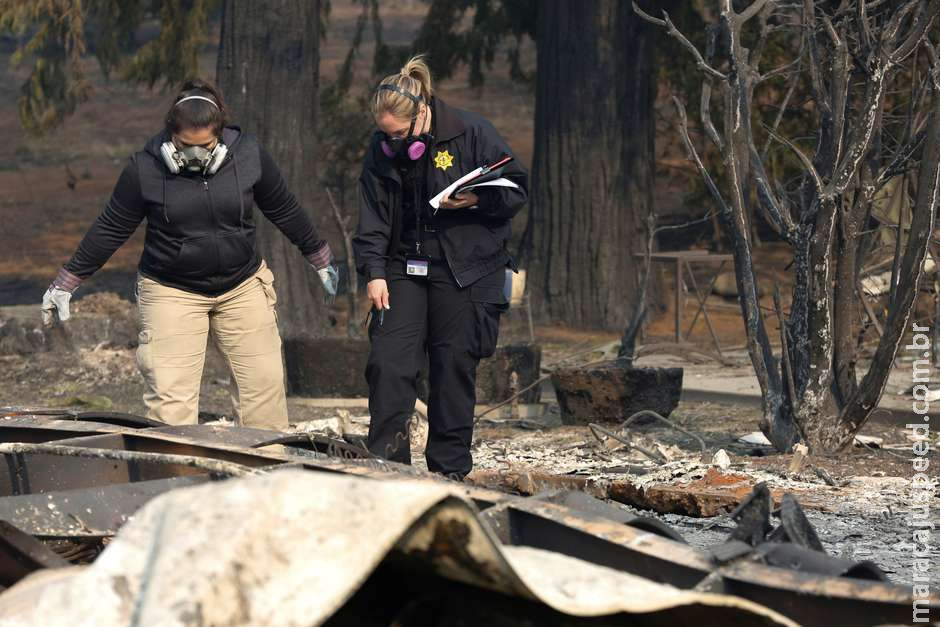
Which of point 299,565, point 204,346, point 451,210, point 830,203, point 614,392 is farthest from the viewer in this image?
point 614,392

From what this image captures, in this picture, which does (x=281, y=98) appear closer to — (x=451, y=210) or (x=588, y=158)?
(x=588, y=158)

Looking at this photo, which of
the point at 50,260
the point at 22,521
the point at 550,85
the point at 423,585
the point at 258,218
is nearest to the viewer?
the point at 423,585

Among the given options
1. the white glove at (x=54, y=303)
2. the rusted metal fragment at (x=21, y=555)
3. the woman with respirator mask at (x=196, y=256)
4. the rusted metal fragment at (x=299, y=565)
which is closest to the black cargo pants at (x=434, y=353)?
the woman with respirator mask at (x=196, y=256)

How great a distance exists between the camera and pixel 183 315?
5680 millimetres

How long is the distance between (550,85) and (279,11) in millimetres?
3422

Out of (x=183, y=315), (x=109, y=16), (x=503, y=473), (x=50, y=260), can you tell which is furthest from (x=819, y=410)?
(x=50, y=260)

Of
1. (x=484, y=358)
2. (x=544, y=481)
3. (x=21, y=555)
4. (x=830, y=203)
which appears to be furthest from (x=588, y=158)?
(x=21, y=555)

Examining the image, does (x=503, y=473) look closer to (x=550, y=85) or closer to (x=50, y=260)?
(x=550, y=85)

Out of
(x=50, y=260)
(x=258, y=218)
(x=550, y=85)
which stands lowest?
(x=50, y=260)

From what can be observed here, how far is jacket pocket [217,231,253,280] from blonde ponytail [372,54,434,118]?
0.82 metres

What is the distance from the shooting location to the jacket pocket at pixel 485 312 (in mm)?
5590

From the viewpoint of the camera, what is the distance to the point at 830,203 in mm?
6457

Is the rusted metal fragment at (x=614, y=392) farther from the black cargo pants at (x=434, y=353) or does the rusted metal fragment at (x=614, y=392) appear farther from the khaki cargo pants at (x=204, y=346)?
the khaki cargo pants at (x=204, y=346)

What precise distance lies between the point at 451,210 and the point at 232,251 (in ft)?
3.09
